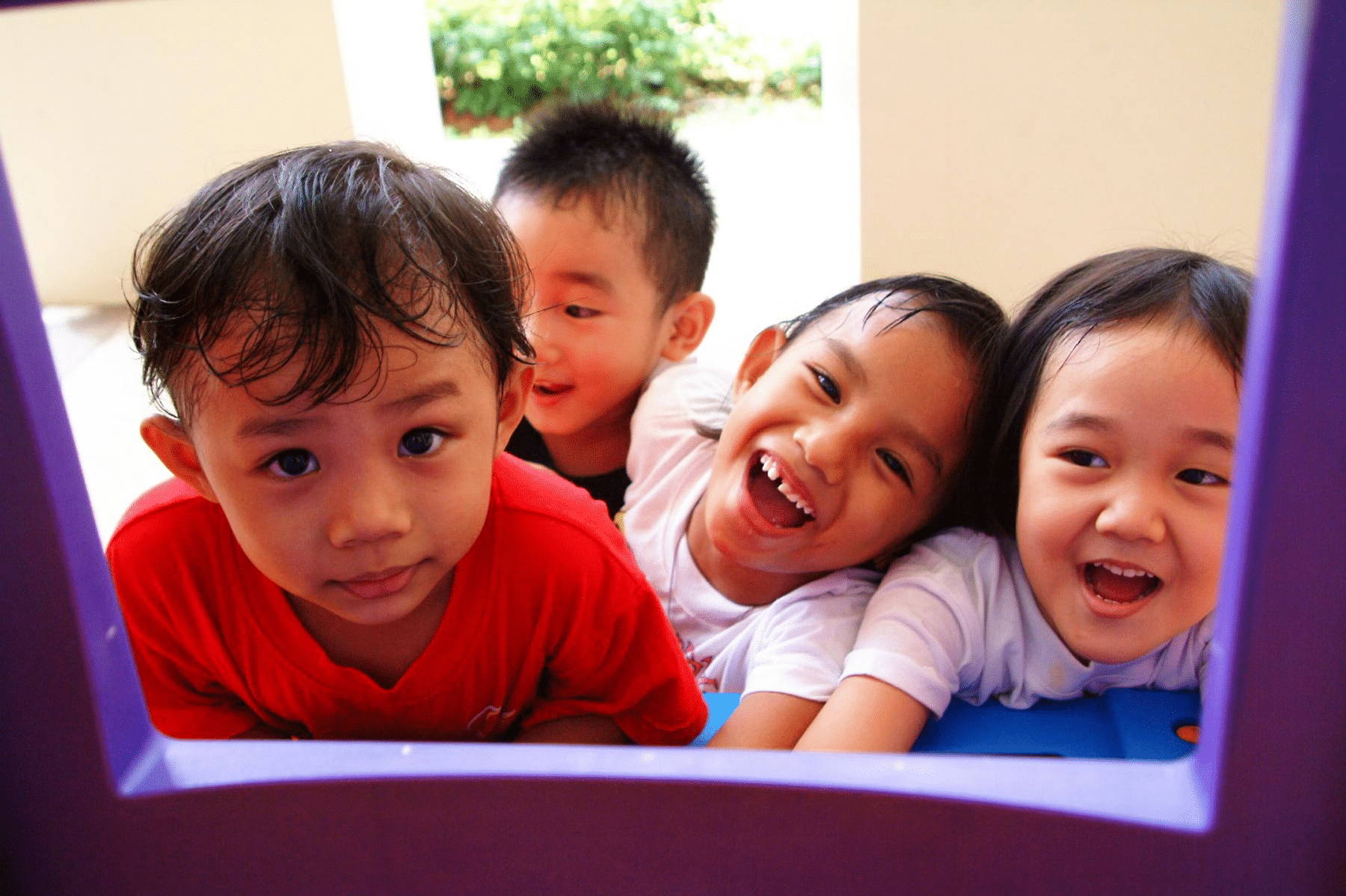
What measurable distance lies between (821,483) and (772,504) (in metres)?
0.08

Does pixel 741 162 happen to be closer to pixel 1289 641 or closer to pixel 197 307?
pixel 197 307

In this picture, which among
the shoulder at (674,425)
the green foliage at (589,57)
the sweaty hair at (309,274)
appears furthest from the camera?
the green foliage at (589,57)

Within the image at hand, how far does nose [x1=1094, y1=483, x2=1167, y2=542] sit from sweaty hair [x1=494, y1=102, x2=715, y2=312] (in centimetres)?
58

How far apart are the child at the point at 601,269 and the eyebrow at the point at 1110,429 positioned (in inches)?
19.6

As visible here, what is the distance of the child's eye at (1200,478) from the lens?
0.70 m

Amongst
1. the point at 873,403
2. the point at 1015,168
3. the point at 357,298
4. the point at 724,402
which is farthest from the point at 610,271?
the point at 1015,168

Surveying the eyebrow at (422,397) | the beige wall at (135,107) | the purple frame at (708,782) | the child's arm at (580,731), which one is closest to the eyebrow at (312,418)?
the eyebrow at (422,397)

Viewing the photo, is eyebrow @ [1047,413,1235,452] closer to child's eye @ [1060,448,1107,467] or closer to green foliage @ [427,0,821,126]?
child's eye @ [1060,448,1107,467]

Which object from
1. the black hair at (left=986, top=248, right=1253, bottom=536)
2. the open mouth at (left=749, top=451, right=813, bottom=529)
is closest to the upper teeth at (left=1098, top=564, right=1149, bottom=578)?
the black hair at (left=986, top=248, right=1253, bottom=536)

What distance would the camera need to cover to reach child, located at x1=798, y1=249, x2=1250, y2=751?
696 mm

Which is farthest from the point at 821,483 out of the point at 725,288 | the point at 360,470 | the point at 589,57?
the point at 589,57

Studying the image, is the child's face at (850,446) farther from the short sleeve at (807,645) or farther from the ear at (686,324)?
the ear at (686,324)

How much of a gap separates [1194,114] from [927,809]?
63.5 inches

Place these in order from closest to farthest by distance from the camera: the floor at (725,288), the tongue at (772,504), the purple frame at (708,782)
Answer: the purple frame at (708,782) < the tongue at (772,504) < the floor at (725,288)
